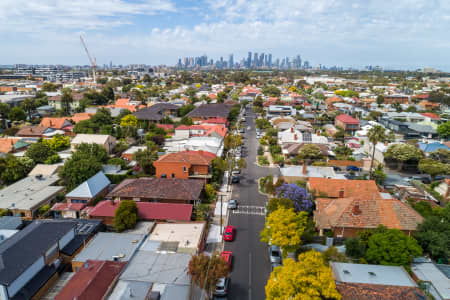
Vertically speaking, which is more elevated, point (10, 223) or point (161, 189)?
point (161, 189)

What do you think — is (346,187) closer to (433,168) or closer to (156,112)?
(433,168)

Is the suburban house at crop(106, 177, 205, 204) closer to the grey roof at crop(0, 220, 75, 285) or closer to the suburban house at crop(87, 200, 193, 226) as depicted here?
the suburban house at crop(87, 200, 193, 226)

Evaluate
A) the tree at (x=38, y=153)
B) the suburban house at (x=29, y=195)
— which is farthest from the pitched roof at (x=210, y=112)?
the suburban house at (x=29, y=195)

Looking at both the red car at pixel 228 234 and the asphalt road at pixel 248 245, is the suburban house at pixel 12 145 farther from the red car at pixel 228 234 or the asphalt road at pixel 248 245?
the red car at pixel 228 234

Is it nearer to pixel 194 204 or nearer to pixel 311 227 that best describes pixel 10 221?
pixel 194 204

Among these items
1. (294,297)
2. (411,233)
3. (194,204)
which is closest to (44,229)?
(194,204)

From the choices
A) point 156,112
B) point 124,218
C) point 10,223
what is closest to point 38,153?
point 10,223
